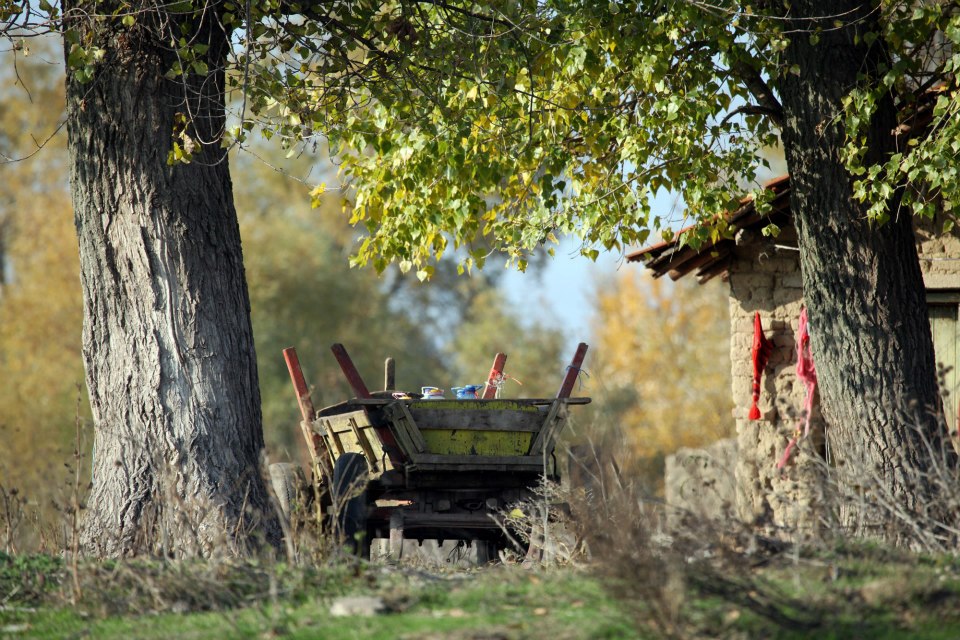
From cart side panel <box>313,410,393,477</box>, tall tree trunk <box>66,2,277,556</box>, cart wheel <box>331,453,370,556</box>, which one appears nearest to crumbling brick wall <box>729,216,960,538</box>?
cart side panel <box>313,410,393,477</box>

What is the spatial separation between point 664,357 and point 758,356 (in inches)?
905

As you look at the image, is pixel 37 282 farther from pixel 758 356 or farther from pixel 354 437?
pixel 758 356

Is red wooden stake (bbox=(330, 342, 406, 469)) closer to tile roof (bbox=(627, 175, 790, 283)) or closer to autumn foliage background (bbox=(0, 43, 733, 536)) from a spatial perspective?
tile roof (bbox=(627, 175, 790, 283))

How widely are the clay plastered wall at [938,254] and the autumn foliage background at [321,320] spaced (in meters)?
10.7

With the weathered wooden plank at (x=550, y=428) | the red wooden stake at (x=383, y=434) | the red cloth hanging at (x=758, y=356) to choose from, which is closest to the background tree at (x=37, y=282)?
the red wooden stake at (x=383, y=434)

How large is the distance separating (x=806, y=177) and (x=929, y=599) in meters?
3.79

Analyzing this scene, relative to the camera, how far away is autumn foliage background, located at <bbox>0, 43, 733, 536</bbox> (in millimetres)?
23781

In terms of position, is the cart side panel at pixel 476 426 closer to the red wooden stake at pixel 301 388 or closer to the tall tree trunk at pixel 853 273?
the red wooden stake at pixel 301 388

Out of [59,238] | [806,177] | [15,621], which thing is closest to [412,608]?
[15,621]

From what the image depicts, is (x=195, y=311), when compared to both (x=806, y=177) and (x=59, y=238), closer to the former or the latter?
(x=806, y=177)

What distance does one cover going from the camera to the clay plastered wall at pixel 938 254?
9.51 m

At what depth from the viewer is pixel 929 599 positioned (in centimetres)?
443

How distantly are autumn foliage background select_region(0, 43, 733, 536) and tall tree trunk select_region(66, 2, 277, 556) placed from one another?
12659 millimetres

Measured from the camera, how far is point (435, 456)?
7582 mm
